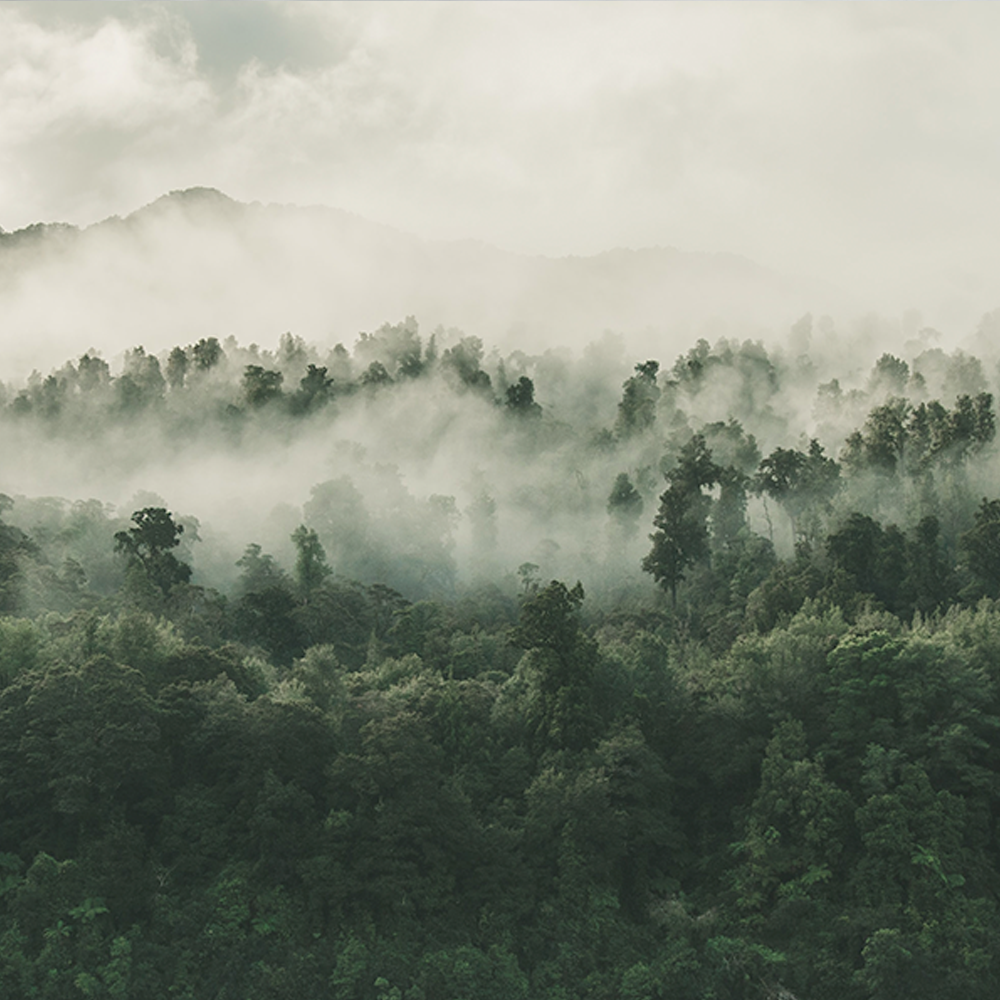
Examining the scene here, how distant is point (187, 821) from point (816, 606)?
109ft

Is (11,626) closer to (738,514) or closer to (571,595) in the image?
(571,595)

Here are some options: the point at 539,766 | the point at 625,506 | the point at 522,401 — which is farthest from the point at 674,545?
the point at 522,401

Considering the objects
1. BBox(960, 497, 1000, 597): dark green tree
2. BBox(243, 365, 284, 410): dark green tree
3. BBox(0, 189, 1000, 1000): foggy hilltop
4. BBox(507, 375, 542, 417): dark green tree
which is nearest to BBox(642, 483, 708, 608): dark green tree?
BBox(0, 189, 1000, 1000): foggy hilltop

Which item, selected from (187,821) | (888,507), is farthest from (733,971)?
(888,507)

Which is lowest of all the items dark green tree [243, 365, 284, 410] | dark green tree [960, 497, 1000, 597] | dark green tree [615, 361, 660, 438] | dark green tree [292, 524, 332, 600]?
dark green tree [960, 497, 1000, 597]

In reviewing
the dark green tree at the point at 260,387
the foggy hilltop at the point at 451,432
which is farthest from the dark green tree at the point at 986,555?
the dark green tree at the point at 260,387

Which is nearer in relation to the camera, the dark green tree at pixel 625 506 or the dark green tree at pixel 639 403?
the dark green tree at pixel 625 506

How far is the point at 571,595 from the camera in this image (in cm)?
5041

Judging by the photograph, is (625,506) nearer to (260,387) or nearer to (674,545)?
(674,545)

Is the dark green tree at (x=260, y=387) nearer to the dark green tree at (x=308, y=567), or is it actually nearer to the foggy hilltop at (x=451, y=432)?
the foggy hilltop at (x=451, y=432)

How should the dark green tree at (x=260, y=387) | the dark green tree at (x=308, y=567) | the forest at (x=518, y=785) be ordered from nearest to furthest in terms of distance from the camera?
1. the forest at (x=518, y=785)
2. the dark green tree at (x=308, y=567)
3. the dark green tree at (x=260, y=387)

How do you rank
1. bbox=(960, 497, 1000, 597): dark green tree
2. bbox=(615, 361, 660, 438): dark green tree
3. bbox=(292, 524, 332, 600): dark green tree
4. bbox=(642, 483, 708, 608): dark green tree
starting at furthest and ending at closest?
bbox=(615, 361, 660, 438): dark green tree < bbox=(292, 524, 332, 600): dark green tree < bbox=(642, 483, 708, 608): dark green tree < bbox=(960, 497, 1000, 597): dark green tree

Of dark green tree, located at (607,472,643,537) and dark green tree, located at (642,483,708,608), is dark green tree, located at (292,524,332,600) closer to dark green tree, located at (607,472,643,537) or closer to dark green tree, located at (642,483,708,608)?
dark green tree, located at (642,483,708,608)

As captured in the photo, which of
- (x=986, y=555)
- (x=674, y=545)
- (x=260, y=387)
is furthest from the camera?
(x=260, y=387)
